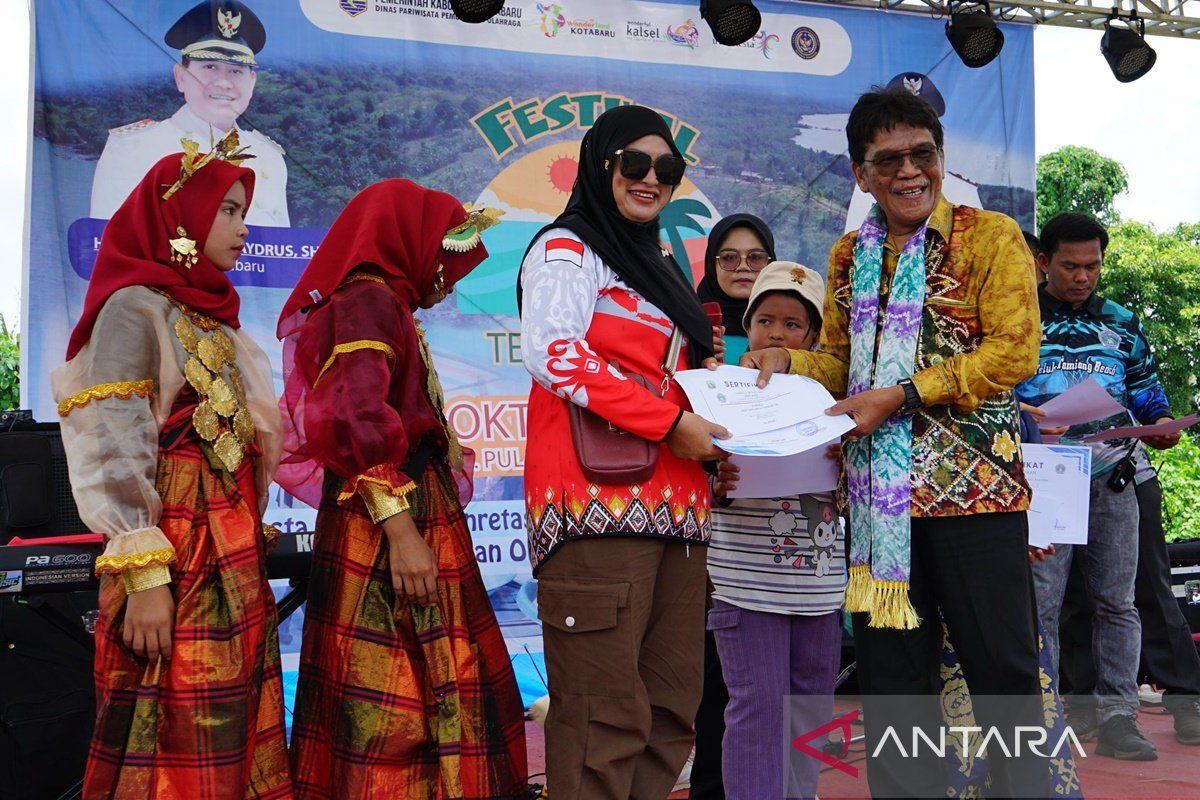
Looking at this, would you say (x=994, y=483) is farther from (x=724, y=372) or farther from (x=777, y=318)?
(x=777, y=318)

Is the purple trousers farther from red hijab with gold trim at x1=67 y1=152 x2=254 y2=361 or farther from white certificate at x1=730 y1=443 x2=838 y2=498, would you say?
red hijab with gold trim at x1=67 y1=152 x2=254 y2=361

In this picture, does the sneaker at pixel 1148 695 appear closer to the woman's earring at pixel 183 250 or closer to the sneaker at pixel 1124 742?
the sneaker at pixel 1124 742

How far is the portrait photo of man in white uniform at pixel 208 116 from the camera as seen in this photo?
4.79 m

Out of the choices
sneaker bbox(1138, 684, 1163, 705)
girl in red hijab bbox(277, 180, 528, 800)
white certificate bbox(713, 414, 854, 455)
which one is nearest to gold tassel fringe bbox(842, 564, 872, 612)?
white certificate bbox(713, 414, 854, 455)

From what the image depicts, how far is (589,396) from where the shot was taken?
7.43 feet

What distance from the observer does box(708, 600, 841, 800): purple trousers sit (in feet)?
8.80

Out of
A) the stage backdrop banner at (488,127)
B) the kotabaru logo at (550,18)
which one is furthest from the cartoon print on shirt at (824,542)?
the kotabaru logo at (550,18)

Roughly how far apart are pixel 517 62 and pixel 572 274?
3438 mm

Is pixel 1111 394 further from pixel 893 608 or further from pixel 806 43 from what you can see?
pixel 806 43

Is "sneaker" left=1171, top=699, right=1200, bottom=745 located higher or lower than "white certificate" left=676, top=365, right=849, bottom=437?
Answer: lower

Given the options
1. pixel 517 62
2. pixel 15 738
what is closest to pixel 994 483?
pixel 15 738

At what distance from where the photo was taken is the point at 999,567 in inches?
87.5

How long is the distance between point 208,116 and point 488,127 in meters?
1.35

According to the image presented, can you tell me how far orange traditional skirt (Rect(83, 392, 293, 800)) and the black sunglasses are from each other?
3.94ft
